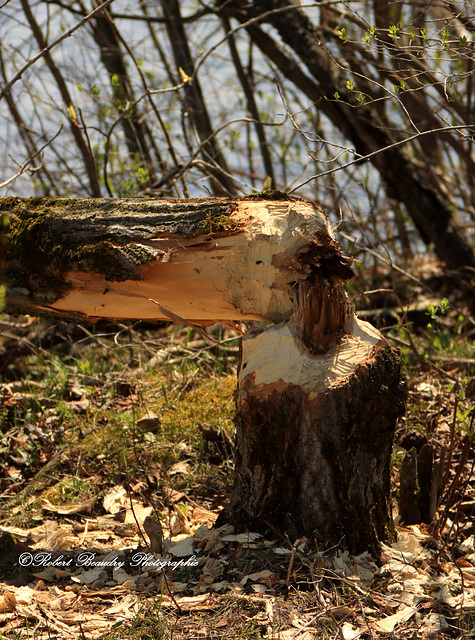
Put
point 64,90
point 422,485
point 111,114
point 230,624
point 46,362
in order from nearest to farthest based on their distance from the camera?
point 230,624 → point 422,485 → point 46,362 → point 64,90 → point 111,114

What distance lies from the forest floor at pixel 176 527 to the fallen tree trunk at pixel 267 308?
21cm

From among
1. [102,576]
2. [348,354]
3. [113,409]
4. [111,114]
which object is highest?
[111,114]

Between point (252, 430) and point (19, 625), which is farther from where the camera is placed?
point (252, 430)

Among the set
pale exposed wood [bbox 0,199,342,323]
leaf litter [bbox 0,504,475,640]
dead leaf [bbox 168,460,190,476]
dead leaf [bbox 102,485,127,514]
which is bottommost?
leaf litter [bbox 0,504,475,640]

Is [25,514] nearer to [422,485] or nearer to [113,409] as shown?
[113,409]

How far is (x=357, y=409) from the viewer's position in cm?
243

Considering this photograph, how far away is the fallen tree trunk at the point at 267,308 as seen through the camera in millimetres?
2443

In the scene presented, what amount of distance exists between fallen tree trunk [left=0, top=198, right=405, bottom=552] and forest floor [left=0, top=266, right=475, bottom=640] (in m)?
0.21

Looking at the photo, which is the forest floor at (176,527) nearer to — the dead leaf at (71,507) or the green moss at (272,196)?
the dead leaf at (71,507)

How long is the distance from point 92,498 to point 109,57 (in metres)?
4.83

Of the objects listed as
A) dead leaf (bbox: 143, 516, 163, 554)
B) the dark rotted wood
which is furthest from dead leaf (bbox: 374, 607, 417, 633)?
dead leaf (bbox: 143, 516, 163, 554)

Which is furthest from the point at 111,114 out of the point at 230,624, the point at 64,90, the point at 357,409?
the point at 230,624

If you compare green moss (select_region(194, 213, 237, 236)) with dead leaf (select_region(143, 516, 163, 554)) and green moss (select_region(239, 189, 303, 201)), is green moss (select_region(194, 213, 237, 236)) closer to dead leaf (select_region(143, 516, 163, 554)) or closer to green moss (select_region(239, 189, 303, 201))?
green moss (select_region(239, 189, 303, 201))

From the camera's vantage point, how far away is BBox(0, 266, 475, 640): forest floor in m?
2.11
